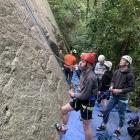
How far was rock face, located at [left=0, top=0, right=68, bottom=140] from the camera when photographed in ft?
19.2

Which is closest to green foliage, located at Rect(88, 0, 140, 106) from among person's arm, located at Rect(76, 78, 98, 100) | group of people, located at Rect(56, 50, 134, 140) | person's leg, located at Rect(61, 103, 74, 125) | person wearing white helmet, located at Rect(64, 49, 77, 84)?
person wearing white helmet, located at Rect(64, 49, 77, 84)

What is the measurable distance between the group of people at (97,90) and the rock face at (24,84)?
605mm

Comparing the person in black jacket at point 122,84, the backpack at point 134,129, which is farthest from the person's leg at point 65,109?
the backpack at point 134,129

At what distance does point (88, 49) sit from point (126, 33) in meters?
2.83

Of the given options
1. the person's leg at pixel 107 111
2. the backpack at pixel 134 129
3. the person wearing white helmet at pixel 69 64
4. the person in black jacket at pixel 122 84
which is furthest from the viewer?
the person wearing white helmet at pixel 69 64

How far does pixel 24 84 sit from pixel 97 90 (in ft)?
4.88

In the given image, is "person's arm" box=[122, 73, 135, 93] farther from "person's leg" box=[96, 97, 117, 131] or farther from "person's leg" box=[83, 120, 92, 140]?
"person's leg" box=[83, 120, 92, 140]

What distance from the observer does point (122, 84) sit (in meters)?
8.00

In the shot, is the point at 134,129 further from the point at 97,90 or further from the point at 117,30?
the point at 117,30

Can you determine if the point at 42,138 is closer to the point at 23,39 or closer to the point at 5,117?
the point at 5,117

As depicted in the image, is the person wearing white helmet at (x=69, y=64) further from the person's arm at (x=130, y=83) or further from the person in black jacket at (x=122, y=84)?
the person's arm at (x=130, y=83)

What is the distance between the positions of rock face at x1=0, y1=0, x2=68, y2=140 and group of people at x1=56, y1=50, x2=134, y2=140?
60cm

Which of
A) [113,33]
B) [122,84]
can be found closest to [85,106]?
[122,84]

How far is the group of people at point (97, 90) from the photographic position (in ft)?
21.5
